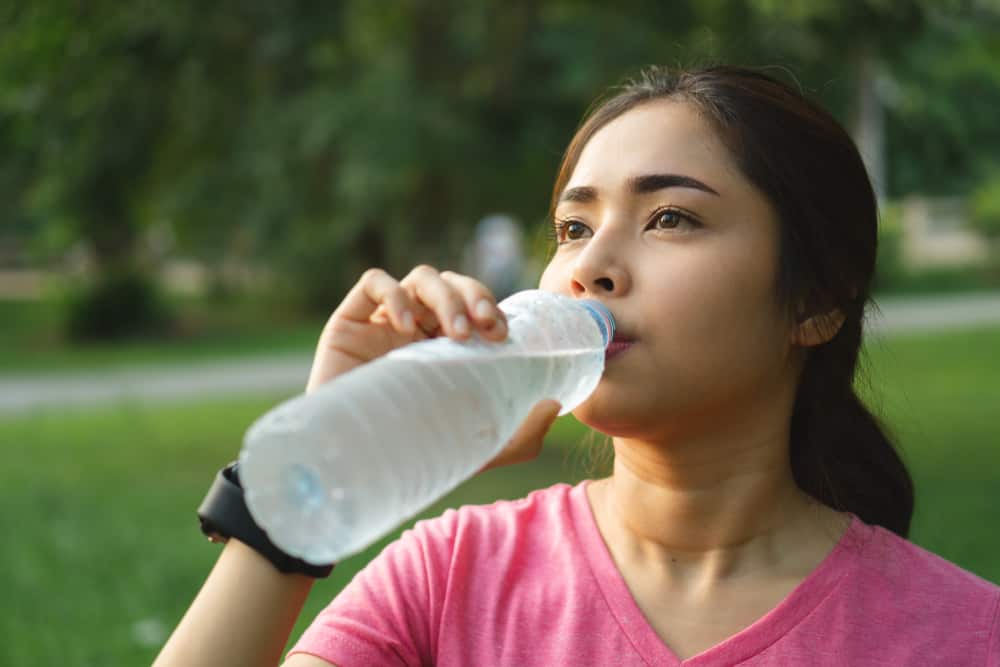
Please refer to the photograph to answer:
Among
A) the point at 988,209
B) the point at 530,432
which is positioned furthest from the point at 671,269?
the point at 988,209

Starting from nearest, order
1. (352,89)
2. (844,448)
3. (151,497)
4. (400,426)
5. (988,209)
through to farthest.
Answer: (400,426), (844,448), (151,497), (352,89), (988,209)

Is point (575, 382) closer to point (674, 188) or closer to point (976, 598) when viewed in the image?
point (674, 188)

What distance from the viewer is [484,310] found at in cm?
162

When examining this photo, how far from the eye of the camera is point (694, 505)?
1991 millimetres

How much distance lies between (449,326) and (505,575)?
1.65ft

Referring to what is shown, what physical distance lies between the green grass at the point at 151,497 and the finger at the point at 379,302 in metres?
1.28

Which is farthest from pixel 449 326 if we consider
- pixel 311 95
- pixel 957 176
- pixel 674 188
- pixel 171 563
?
pixel 957 176

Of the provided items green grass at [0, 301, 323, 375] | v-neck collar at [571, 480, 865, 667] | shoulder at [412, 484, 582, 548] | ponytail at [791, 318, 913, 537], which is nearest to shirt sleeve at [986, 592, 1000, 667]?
v-neck collar at [571, 480, 865, 667]

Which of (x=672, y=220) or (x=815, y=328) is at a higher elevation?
(x=672, y=220)

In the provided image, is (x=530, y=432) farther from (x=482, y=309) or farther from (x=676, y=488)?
(x=482, y=309)

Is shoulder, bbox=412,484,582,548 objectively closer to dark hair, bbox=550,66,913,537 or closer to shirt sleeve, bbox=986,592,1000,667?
dark hair, bbox=550,66,913,537

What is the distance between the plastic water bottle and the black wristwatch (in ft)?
0.12

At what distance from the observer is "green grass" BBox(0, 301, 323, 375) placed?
701 inches

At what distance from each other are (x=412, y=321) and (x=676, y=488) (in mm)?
553
